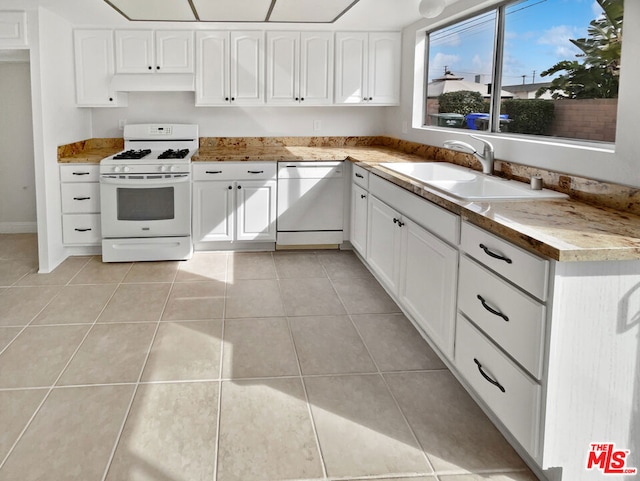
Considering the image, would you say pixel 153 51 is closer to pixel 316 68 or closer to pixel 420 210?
pixel 316 68

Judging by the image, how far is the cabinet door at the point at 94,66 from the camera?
5.04m

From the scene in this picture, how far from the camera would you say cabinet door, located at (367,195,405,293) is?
3.56 metres

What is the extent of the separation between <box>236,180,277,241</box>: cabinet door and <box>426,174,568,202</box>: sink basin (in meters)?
1.96

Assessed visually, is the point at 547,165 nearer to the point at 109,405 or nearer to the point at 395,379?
the point at 395,379

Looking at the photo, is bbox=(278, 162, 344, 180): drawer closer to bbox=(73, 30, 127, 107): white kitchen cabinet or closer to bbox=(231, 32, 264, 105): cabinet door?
bbox=(231, 32, 264, 105): cabinet door

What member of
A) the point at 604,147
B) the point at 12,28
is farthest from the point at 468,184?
the point at 12,28

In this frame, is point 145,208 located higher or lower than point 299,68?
lower

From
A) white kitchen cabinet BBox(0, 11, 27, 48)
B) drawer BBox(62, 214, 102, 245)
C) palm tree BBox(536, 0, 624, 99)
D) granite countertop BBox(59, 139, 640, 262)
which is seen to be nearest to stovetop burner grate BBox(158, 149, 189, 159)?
drawer BBox(62, 214, 102, 245)

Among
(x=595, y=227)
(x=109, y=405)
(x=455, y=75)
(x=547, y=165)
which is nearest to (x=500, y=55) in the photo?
(x=455, y=75)

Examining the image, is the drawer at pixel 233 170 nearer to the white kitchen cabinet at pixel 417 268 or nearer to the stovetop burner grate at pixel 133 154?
the stovetop burner grate at pixel 133 154

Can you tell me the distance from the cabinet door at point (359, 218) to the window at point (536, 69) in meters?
0.88

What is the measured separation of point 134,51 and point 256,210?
173cm

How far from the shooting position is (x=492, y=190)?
320cm

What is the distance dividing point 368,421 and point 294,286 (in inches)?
75.3
